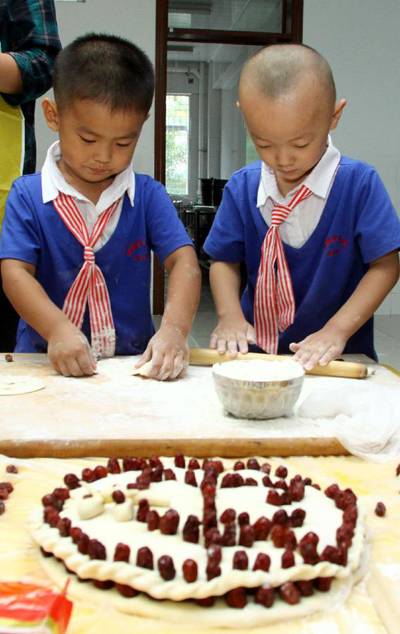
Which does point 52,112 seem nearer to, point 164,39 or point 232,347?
point 232,347

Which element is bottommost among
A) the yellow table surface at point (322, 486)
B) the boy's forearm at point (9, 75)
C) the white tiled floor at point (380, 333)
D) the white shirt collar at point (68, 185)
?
the white tiled floor at point (380, 333)

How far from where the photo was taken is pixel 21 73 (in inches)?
70.5

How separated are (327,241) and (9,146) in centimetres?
92

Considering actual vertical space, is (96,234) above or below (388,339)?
above

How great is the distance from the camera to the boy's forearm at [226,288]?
1.80 m

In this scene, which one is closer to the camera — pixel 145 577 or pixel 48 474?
pixel 145 577

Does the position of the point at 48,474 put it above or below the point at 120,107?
below

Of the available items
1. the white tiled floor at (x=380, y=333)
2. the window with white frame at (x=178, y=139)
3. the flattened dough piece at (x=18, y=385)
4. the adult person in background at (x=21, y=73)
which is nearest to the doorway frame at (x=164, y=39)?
the white tiled floor at (x=380, y=333)

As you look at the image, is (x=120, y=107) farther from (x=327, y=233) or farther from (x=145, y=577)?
(x=145, y=577)

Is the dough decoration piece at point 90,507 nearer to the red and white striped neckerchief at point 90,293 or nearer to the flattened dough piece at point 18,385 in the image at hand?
the flattened dough piece at point 18,385

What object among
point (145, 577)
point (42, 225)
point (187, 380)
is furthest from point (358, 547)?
point (42, 225)

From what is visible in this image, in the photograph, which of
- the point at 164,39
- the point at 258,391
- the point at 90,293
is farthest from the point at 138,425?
the point at 164,39

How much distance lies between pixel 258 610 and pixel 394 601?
4.7 inches

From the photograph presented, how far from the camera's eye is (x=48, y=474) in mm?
940
